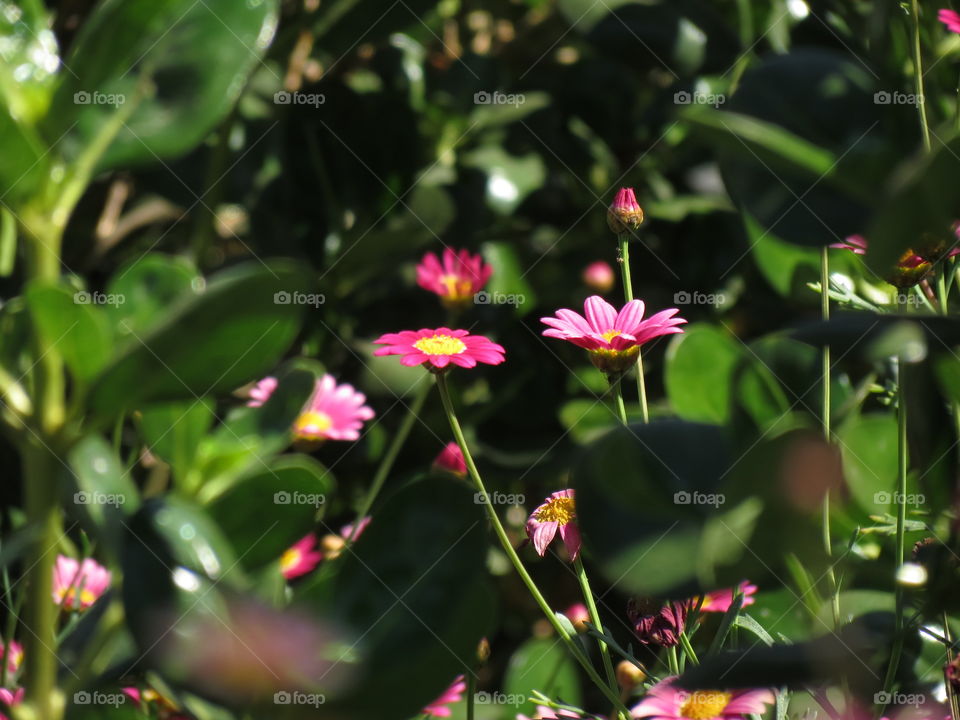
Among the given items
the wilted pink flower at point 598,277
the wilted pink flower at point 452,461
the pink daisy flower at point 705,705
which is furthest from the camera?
the wilted pink flower at point 598,277

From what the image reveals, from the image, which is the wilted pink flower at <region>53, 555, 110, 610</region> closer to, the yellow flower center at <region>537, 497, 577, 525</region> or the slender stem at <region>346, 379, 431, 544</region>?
the slender stem at <region>346, 379, 431, 544</region>

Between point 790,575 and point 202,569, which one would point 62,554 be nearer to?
point 202,569

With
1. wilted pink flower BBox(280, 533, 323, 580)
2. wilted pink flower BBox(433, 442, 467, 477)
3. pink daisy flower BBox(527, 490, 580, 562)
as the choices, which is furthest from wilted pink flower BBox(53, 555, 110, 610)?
pink daisy flower BBox(527, 490, 580, 562)

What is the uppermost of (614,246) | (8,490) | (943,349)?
(943,349)

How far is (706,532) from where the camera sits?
30 centimetres

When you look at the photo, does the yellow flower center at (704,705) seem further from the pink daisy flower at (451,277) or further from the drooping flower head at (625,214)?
the pink daisy flower at (451,277)

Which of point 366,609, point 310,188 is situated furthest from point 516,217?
point 366,609

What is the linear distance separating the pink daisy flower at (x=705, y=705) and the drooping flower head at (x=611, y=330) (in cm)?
16

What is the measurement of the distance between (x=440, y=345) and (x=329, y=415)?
0.25 m

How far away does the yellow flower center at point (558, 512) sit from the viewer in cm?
51

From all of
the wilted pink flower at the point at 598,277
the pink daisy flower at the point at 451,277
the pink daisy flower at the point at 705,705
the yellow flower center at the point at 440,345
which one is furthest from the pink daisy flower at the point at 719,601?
the wilted pink flower at the point at 598,277

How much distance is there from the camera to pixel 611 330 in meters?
0.52

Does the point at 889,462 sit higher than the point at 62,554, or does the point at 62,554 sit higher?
the point at 889,462

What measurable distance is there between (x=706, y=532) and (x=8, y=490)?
2.74ft
